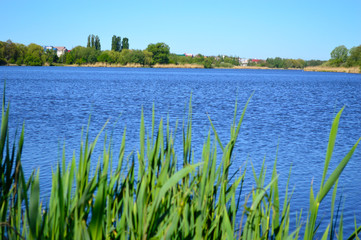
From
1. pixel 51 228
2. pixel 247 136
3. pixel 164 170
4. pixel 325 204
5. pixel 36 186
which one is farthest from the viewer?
pixel 247 136

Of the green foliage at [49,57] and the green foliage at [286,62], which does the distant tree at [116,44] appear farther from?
the green foliage at [286,62]

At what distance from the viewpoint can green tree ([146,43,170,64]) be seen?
13100cm

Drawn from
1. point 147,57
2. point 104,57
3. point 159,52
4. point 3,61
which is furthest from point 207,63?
point 3,61

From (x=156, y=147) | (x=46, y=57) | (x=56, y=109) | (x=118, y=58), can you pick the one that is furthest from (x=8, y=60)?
(x=156, y=147)

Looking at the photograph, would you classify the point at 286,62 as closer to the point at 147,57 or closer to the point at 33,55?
the point at 147,57

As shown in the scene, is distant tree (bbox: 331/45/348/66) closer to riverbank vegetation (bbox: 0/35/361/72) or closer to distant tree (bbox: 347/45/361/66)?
riverbank vegetation (bbox: 0/35/361/72)

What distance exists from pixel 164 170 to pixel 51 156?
707 centimetres

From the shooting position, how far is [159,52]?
132m

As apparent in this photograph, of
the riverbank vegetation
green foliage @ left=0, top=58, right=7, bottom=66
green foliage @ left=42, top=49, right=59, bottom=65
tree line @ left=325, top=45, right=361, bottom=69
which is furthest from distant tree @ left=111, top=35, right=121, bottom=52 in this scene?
tree line @ left=325, top=45, right=361, bottom=69

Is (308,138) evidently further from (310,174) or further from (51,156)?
(51,156)

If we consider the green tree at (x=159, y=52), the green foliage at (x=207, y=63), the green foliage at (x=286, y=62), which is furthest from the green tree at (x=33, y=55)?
the green foliage at (x=286, y=62)

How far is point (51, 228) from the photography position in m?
1.92

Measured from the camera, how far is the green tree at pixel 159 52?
430 ft

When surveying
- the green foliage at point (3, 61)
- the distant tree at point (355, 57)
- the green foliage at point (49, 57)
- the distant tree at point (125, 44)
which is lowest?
the green foliage at point (3, 61)
